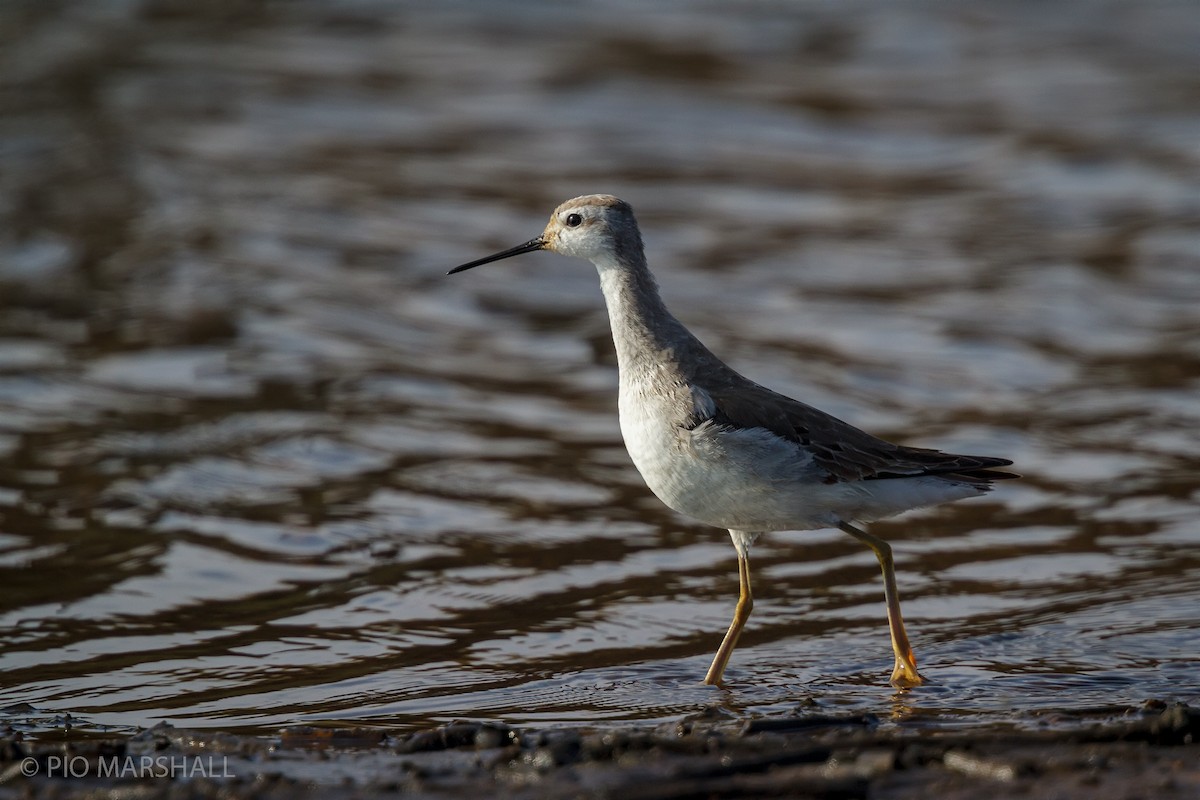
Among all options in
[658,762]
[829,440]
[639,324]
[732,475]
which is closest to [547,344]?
[639,324]

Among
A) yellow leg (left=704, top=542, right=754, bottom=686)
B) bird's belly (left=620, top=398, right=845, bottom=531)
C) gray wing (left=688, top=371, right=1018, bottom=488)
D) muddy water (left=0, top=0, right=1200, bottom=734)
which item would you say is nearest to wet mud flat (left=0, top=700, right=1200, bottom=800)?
muddy water (left=0, top=0, right=1200, bottom=734)

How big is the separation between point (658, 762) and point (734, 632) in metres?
1.79

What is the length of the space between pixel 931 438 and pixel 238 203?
9.17 meters

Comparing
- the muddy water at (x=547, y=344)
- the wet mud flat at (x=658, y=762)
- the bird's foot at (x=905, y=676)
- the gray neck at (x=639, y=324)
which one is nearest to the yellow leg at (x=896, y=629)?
the bird's foot at (x=905, y=676)

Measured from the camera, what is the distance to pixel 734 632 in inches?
289

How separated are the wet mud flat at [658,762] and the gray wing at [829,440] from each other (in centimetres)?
148

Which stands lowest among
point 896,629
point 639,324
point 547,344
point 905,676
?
point 905,676

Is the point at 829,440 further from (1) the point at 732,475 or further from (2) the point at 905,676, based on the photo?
(2) the point at 905,676

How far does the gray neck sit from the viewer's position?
296 inches

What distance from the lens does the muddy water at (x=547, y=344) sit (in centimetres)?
777

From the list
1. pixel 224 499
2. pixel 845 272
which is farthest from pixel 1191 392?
pixel 224 499

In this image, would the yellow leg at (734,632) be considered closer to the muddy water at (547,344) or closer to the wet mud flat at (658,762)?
the muddy water at (547,344)

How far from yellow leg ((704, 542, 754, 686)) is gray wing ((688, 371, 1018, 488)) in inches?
26.1

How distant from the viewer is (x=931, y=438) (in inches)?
445
